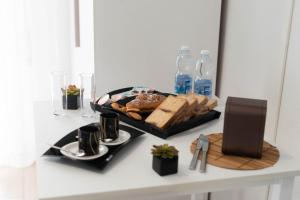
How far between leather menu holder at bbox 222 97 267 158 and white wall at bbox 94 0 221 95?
78 centimetres

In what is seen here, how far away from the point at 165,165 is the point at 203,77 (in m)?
0.79

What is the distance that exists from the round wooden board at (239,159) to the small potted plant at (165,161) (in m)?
0.13

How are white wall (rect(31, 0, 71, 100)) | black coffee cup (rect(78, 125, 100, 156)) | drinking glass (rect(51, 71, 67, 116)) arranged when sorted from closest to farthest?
black coffee cup (rect(78, 125, 100, 156)) → drinking glass (rect(51, 71, 67, 116)) → white wall (rect(31, 0, 71, 100))

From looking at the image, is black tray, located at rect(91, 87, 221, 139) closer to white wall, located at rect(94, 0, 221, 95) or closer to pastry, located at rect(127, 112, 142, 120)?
pastry, located at rect(127, 112, 142, 120)

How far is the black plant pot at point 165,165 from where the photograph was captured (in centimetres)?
87

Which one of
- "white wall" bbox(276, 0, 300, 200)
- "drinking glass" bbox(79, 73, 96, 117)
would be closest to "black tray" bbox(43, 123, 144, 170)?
"drinking glass" bbox(79, 73, 96, 117)

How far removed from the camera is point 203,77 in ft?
5.15

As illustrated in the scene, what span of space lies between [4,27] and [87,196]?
1758 millimetres

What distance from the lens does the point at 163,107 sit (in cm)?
120

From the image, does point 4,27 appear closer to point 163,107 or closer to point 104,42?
point 104,42

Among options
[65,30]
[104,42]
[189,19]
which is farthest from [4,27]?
[189,19]

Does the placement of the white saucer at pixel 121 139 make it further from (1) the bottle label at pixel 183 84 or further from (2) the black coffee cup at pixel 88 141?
(1) the bottle label at pixel 183 84

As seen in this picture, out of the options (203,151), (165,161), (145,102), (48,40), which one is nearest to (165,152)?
(165,161)

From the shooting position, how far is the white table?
81cm
